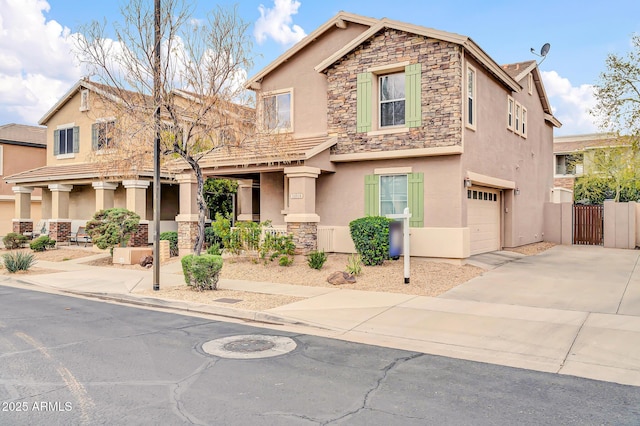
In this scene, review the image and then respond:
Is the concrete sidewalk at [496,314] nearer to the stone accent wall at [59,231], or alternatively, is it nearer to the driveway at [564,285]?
the driveway at [564,285]

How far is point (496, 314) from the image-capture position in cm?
924

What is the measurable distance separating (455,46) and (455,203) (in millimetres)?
4563

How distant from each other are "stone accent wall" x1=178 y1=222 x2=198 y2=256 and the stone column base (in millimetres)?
13099

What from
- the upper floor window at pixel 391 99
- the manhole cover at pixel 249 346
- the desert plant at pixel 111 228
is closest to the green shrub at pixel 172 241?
the desert plant at pixel 111 228

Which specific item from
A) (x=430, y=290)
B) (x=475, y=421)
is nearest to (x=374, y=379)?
(x=475, y=421)

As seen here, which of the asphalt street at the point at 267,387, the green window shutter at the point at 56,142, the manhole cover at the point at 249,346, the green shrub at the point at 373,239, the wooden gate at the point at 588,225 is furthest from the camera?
the green window shutter at the point at 56,142

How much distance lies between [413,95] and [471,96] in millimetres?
2000

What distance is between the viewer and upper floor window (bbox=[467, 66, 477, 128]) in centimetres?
1536

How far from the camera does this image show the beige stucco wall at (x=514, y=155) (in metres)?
16.3

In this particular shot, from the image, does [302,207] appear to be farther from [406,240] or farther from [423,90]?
[423,90]

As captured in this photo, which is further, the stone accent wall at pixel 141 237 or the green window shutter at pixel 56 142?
the green window shutter at pixel 56 142

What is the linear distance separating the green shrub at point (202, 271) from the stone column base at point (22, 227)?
19114mm

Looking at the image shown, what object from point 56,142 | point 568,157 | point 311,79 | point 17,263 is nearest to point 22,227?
point 56,142

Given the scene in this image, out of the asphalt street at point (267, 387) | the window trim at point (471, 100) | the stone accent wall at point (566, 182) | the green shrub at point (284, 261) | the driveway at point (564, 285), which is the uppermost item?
the window trim at point (471, 100)
